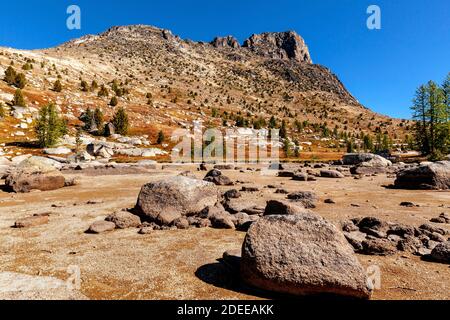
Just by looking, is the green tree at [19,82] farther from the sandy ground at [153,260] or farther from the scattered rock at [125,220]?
the scattered rock at [125,220]

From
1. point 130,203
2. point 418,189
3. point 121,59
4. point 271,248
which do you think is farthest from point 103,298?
point 121,59

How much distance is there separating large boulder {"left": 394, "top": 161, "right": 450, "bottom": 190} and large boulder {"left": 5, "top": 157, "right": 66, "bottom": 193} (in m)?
28.5

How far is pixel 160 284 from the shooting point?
731cm

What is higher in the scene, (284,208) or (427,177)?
(427,177)

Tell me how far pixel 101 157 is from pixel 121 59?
453 feet

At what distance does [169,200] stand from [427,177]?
847 inches

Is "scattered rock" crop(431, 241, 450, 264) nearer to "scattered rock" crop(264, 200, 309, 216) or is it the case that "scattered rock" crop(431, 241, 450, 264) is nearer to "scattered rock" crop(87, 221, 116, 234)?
"scattered rock" crop(264, 200, 309, 216)

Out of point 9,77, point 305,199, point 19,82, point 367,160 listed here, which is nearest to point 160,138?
point 19,82

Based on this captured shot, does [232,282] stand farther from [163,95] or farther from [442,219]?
[163,95]

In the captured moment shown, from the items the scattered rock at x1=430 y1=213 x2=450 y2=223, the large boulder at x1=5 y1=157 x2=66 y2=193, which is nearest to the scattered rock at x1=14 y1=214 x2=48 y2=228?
the large boulder at x1=5 y1=157 x2=66 y2=193

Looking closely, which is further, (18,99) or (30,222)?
(18,99)

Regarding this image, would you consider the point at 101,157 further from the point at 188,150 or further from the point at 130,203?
the point at 130,203

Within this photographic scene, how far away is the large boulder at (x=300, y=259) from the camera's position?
21.0 ft

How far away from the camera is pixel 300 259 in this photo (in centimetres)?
674
